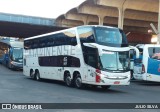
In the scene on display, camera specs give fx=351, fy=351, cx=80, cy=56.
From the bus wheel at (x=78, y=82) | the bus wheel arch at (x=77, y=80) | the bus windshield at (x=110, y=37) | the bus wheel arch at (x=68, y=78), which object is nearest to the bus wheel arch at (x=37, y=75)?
the bus wheel arch at (x=68, y=78)

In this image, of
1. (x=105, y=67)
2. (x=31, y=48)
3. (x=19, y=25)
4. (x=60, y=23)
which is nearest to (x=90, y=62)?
(x=105, y=67)

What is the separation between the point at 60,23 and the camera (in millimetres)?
59469

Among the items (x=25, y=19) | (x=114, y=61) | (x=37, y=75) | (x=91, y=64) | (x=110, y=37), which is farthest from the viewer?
(x=25, y=19)

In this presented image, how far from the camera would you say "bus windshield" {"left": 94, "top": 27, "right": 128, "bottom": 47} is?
1786 centimetres

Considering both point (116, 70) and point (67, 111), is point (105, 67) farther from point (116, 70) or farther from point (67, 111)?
point (67, 111)

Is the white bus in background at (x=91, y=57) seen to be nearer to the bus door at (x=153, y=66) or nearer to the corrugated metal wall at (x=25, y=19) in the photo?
the bus door at (x=153, y=66)

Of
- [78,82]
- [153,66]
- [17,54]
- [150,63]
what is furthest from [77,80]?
[17,54]

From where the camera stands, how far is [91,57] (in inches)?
704

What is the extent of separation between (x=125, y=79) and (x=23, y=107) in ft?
28.0

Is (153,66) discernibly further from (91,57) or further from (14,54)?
(14,54)

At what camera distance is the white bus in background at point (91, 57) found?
17453 mm

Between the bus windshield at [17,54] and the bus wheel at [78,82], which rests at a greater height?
the bus windshield at [17,54]

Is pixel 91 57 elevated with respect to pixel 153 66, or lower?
elevated

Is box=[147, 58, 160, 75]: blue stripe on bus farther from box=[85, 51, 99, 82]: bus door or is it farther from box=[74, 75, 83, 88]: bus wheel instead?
box=[85, 51, 99, 82]: bus door
